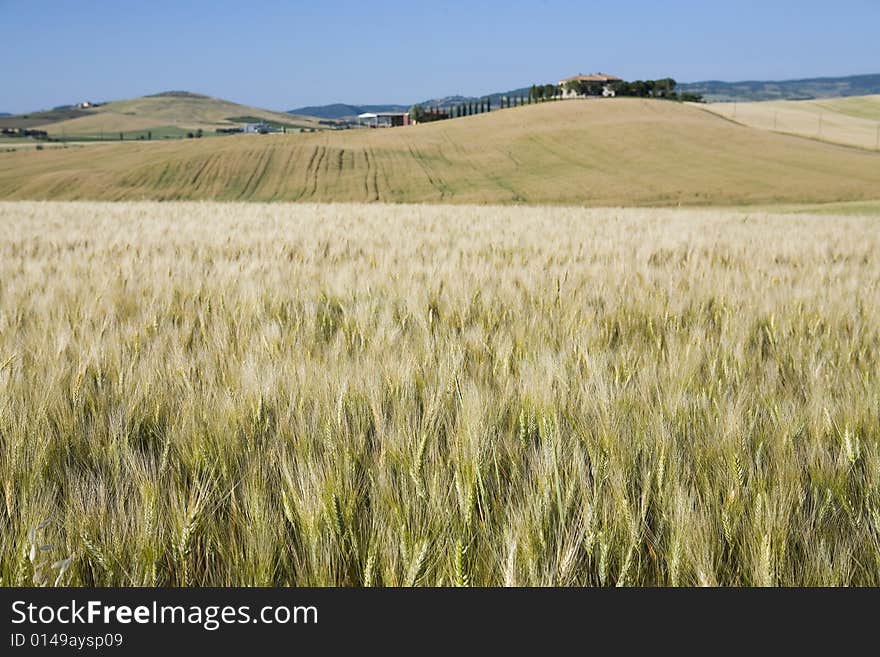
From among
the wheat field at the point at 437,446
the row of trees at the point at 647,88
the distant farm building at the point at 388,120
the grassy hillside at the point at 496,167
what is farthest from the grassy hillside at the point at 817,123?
the wheat field at the point at 437,446

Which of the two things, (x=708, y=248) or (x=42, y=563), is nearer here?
(x=42, y=563)

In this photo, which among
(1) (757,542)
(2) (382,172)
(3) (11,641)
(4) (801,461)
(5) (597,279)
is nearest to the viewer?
(3) (11,641)

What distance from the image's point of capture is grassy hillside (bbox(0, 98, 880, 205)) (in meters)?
35.9

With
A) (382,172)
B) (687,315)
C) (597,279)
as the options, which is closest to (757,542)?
(687,315)

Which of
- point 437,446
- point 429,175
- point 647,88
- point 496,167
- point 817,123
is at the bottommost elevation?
point 437,446

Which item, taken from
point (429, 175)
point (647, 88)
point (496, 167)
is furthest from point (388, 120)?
point (429, 175)

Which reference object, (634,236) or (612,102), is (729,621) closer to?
(634,236)

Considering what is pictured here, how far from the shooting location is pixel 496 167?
148ft

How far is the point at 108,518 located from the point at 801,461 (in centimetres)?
127

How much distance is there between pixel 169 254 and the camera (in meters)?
4.58

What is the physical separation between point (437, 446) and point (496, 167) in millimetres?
45566

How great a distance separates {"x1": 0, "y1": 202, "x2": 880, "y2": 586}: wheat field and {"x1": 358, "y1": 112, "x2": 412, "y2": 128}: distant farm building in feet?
285

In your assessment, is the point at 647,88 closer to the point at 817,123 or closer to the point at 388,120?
the point at 817,123

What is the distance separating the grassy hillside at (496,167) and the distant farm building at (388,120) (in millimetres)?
34461
